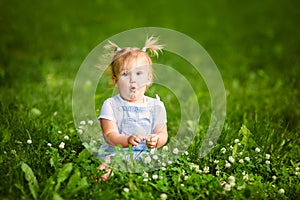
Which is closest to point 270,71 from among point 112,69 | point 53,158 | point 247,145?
point 247,145

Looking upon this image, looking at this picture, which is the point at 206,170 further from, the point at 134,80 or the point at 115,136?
the point at 134,80

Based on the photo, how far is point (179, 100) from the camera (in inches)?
191

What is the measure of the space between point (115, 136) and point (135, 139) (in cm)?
17

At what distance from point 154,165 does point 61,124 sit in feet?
3.80

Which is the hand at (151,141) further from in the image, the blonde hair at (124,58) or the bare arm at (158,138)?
the blonde hair at (124,58)

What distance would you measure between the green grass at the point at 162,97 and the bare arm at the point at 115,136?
17cm

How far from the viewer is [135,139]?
2881mm

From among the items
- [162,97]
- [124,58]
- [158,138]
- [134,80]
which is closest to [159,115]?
[158,138]

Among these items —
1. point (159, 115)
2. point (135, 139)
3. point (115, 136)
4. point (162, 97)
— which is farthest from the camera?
point (162, 97)

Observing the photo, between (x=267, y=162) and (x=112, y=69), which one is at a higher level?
(x=112, y=69)

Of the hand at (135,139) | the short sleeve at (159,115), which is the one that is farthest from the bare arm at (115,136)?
the short sleeve at (159,115)

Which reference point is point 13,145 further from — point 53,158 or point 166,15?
point 166,15

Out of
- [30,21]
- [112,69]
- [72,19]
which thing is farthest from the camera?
[72,19]

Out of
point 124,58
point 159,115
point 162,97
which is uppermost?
point 124,58
